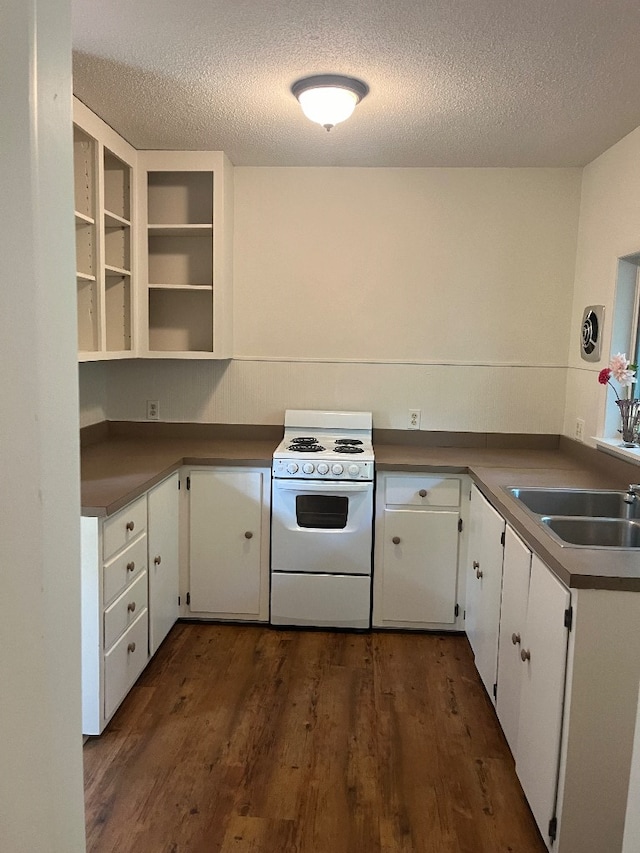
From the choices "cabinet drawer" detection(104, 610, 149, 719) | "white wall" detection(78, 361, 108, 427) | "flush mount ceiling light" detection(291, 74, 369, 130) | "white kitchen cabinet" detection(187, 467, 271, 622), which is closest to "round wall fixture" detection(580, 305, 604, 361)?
"flush mount ceiling light" detection(291, 74, 369, 130)

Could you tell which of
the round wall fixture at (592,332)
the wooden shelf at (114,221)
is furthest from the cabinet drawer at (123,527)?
the round wall fixture at (592,332)

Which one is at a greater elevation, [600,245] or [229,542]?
[600,245]

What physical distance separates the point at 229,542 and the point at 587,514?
1.62 metres

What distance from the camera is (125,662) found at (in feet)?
8.16

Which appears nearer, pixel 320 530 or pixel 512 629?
pixel 512 629

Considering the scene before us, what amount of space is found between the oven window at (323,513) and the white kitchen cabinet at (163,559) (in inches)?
23.3

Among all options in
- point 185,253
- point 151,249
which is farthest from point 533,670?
point 151,249

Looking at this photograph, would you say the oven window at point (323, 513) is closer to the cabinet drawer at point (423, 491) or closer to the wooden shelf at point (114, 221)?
the cabinet drawer at point (423, 491)

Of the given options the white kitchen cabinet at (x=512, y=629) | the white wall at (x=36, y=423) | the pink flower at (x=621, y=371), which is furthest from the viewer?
the pink flower at (x=621, y=371)

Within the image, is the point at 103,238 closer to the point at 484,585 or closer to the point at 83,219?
the point at 83,219

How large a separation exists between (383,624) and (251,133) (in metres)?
2.38

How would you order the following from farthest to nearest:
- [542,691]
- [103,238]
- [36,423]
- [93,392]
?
[93,392]
[103,238]
[542,691]
[36,423]

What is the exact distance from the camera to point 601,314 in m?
3.04

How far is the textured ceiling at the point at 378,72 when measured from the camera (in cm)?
183
